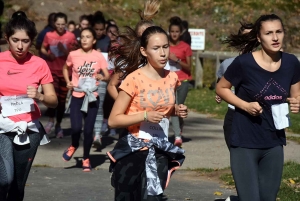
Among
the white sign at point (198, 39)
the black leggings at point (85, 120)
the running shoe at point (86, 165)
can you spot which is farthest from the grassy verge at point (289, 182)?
the white sign at point (198, 39)

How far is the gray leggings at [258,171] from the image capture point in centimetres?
608

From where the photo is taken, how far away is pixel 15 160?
667cm

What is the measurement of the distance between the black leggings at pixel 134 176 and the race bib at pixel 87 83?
454 centimetres

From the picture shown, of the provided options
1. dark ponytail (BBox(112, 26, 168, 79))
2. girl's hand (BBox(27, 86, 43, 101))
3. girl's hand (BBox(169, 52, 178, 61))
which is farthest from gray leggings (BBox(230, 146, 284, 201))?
girl's hand (BBox(169, 52, 178, 61))

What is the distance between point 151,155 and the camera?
6.39 metres

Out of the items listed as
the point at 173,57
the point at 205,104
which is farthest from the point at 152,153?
the point at 205,104

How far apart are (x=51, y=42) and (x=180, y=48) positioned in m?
2.36

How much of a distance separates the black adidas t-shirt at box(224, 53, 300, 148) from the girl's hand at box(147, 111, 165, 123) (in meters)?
0.55

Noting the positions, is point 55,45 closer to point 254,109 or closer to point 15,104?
point 15,104

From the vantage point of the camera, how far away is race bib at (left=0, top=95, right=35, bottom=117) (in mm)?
6637

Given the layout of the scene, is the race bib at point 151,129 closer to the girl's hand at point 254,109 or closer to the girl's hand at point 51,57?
the girl's hand at point 254,109

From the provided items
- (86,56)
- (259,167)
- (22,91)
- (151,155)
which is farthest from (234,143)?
(86,56)

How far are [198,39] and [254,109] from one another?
17480mm

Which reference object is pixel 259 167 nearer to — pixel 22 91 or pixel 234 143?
pixel 234 143
